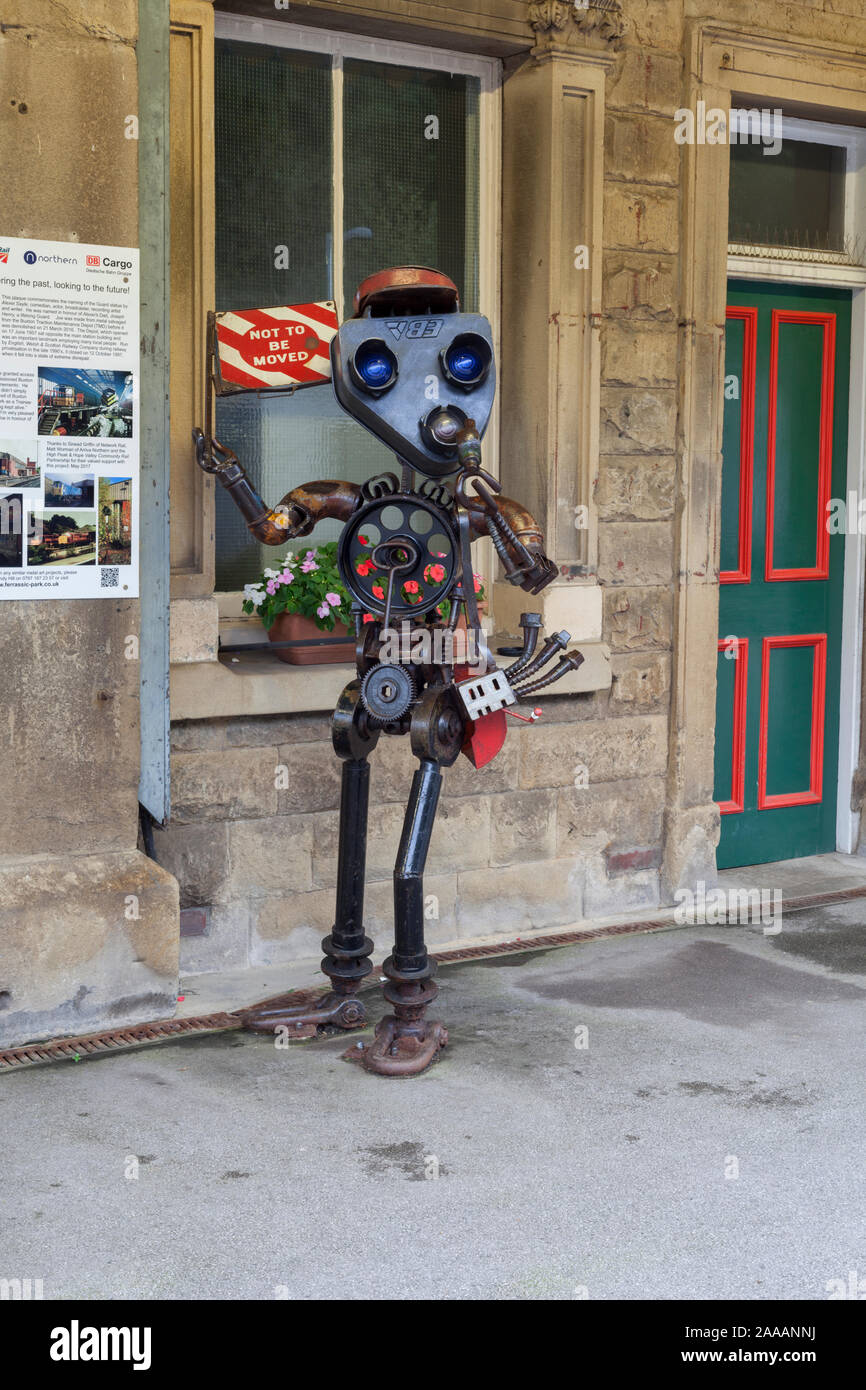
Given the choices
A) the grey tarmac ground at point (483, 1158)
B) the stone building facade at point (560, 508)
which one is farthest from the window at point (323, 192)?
Result: the grey tarmac ground at point (483, 1158)

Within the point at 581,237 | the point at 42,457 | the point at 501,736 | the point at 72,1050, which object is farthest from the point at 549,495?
the point at 72,1050

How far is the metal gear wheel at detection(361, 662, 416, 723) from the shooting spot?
14.0 ft

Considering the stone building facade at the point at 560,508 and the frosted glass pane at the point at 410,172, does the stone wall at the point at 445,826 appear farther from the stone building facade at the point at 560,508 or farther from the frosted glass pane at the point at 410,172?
the frosted glass pane at the point at 410,172

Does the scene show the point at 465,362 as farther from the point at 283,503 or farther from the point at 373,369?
the point at 283,503

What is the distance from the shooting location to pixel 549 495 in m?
5.75

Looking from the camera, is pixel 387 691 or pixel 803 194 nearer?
pixel 387 691

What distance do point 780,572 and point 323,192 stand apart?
2.66 metres

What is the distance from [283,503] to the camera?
4367 mm

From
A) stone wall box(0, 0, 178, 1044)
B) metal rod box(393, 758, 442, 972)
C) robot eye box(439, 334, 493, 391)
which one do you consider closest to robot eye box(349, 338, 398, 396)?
robot eye box(439, 334, 493, 391)

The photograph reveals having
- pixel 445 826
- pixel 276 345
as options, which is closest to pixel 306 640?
pixel 445 826

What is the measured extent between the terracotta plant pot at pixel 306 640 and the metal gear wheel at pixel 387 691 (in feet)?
3.31

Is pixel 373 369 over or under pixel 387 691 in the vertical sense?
over

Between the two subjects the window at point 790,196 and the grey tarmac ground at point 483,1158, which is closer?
the grey tarmac ground at point 483,1158

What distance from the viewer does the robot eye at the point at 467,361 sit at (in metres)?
4.27
